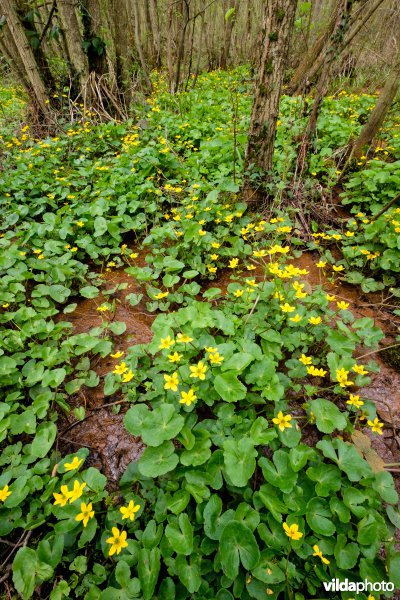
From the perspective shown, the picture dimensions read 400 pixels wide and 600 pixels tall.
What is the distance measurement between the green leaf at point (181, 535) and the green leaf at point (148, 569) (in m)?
0.08

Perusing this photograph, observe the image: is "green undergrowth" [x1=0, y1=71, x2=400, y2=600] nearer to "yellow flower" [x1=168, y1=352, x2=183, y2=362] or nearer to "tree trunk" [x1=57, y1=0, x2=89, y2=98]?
"yellow flower" [x1=168, y1=352, x2=183, y2=362]

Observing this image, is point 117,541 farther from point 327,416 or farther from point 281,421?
point 327,416

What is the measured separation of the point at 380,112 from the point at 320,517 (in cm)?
398

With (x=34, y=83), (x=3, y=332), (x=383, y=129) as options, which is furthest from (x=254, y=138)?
(x=34, y=83)

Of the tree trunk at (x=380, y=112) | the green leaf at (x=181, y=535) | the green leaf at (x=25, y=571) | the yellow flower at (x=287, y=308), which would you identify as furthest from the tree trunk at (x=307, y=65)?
the green leaf at (x=25, y=571)

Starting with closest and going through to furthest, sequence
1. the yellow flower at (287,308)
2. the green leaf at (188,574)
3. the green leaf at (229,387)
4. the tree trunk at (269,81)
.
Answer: the green leaf at (188,574), the green leaf at (229,387), the yellow flower at (287,308), the tree trunk at (269,81)

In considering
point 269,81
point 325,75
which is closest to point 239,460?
point 269,81

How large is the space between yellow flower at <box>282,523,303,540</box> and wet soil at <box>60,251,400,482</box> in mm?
685

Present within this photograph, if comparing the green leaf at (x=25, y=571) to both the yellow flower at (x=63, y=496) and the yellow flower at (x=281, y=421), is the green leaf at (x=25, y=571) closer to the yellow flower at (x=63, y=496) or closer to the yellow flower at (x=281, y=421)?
the yellow flower at (x=63, y=496)

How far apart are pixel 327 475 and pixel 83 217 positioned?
9.70 feet

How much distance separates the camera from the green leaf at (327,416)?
1.52 m

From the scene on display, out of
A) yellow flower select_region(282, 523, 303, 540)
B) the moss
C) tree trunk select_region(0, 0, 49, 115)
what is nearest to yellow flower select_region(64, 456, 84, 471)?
yellow flower select_region(282, 523, 303, 540)

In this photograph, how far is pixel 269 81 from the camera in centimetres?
264

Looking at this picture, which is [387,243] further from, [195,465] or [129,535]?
[129,535]
